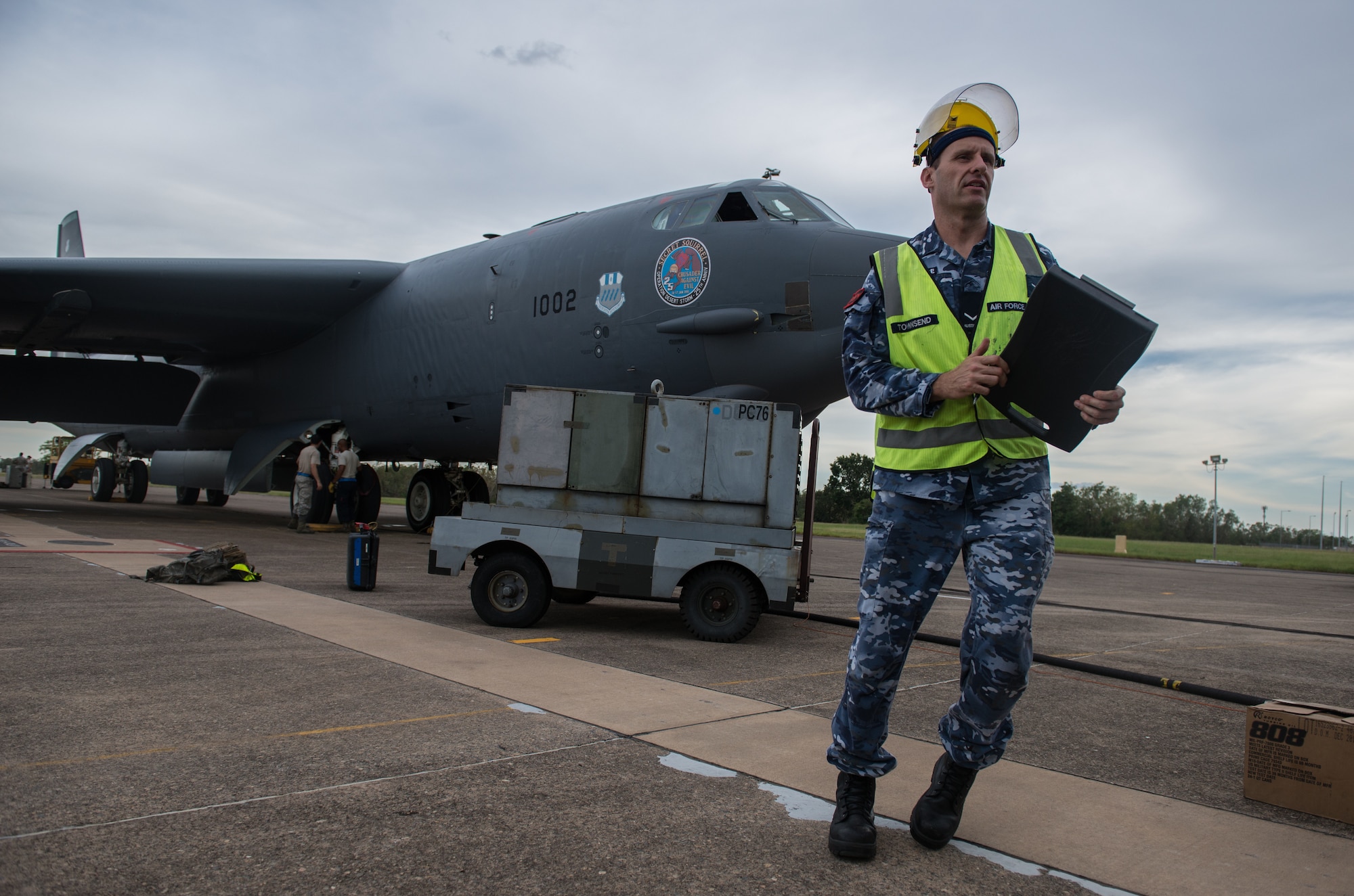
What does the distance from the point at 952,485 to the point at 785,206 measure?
731cm

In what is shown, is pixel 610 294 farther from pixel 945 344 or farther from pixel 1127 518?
pixel 1127 518

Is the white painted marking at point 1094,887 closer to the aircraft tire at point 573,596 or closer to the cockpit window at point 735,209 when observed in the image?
the aircraft tire at point 573,596

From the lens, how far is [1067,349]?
7.98 feet

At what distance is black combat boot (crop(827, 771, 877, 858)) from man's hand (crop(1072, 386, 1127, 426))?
3.96ft

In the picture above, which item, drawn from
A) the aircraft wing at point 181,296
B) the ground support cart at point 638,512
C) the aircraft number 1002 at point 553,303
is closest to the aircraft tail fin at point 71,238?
the aircraft wing at point 181,296

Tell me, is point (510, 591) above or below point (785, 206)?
below

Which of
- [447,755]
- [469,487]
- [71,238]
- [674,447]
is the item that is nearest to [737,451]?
[674,447]

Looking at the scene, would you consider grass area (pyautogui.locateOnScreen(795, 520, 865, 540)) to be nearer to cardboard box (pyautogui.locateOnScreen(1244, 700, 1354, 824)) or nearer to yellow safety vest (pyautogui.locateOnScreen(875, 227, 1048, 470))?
cardboard box (pyautogui.locateOnScreen(1244, 700, 1354, 824))

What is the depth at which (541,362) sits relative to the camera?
11.3 meters

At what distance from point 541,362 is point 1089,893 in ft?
31.7

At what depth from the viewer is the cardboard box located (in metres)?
2.97

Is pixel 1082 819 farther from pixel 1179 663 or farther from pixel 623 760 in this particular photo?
pixel 1179 663

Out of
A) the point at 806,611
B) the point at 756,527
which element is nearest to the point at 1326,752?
the point at 756,527

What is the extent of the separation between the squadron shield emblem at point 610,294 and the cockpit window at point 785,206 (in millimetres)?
1866
